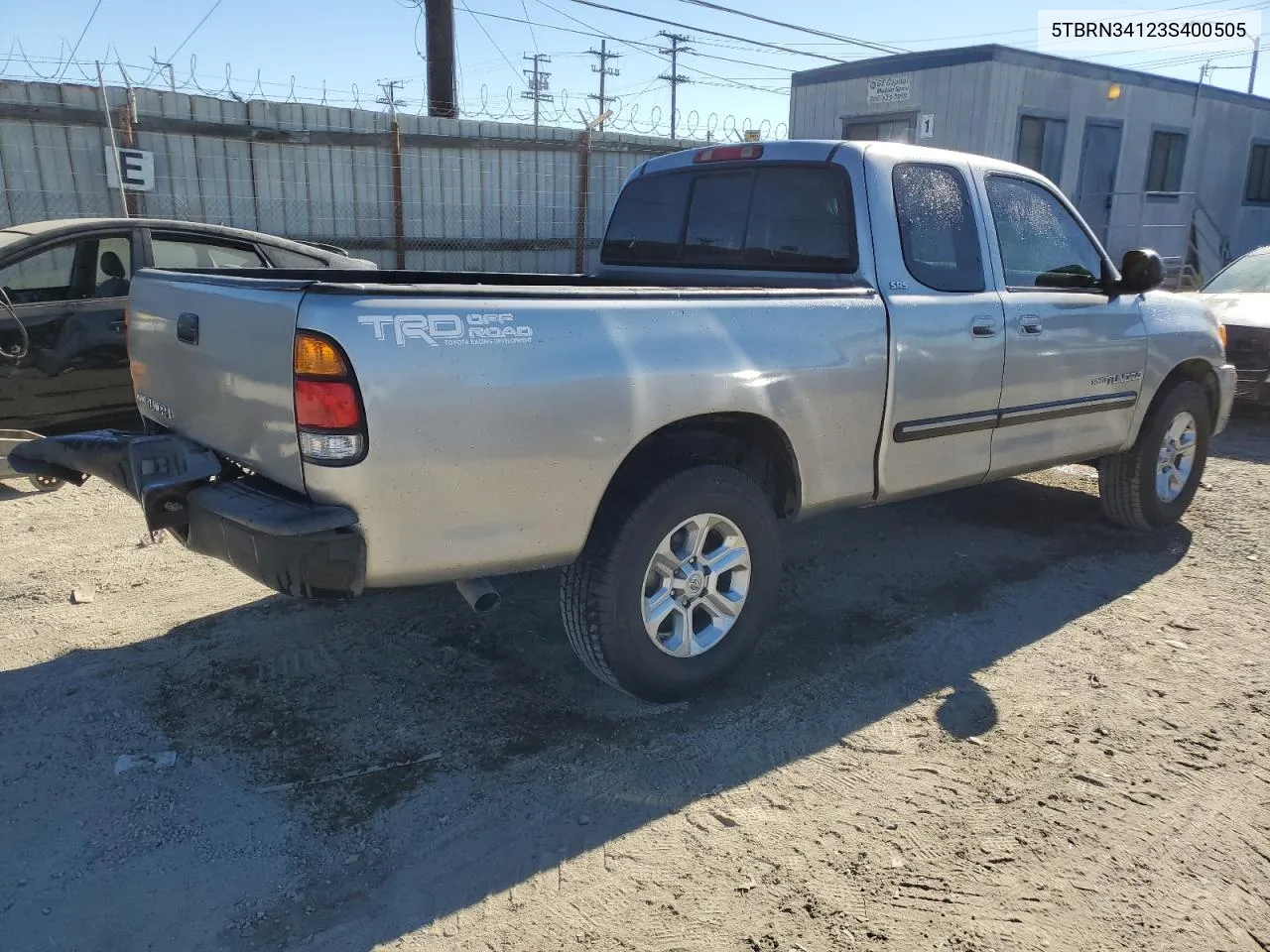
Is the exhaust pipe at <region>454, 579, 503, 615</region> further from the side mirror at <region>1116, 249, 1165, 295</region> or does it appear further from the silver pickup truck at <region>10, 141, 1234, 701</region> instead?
the side mirror at <region>1116, 249, 1165, 295</region>

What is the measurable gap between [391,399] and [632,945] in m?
1.55

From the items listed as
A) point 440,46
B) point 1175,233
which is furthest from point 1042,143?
point 440,46

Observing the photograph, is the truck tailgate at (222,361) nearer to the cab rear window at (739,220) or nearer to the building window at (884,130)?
the cab rear window at (739,220)

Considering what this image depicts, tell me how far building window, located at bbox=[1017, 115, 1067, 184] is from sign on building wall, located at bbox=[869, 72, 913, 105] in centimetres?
187

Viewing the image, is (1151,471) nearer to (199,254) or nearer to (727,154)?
(727,154)

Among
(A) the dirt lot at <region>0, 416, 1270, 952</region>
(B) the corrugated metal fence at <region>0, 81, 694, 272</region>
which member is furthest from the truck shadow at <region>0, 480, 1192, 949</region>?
(B) the corrugated metal fence at <region>0, 81, 694, 272</region>

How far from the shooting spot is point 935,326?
4.01 m

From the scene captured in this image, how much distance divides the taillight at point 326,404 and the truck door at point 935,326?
7.14 ft

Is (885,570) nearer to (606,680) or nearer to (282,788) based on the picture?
(606,680)

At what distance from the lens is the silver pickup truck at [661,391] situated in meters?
2.73

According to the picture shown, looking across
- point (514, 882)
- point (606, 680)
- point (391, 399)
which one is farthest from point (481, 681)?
point (391, 399)

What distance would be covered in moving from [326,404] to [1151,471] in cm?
470

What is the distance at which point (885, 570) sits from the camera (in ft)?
16.4

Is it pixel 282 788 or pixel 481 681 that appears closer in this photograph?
pixel 282 788
